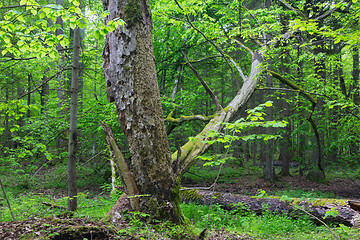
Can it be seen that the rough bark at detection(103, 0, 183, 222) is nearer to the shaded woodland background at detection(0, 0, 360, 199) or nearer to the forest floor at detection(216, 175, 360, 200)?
the shaded woodland background at detection(0, 0, 360, 199)

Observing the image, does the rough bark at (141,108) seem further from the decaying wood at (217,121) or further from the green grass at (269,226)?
the green grass at (269,226)

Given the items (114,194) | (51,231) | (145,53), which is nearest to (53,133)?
(114,194)

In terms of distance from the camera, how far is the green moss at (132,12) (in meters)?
3.53

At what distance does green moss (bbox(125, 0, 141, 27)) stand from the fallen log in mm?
3633

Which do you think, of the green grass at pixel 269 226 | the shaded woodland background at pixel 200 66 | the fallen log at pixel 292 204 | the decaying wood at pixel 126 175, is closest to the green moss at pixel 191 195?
the fallen log at pixel 292 204

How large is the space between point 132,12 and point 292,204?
5.51 m

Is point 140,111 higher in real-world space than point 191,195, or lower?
higher

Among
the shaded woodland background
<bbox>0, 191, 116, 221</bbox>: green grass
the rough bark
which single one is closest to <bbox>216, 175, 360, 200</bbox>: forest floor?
the shaded woodland background

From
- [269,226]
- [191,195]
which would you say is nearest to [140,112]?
[269,226]

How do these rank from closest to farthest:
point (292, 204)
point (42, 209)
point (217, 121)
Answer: point (42, 209) < point (292, 204) < point (217, 121)

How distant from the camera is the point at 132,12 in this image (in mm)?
3533

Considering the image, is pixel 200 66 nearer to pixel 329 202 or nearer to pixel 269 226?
pixel 329 202

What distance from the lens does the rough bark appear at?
135 inches

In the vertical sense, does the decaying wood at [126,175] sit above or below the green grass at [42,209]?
above
